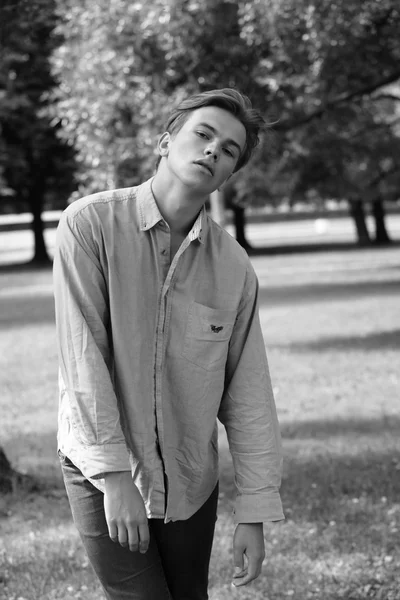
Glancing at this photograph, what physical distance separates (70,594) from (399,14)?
921 centimetres

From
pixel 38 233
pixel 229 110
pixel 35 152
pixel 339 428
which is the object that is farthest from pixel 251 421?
pixel 38 233

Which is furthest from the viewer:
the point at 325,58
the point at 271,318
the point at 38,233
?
the point at 38,233

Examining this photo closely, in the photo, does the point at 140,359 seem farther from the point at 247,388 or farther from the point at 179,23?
the point at 179,23

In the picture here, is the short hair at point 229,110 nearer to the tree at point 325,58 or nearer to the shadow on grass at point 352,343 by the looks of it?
the tree at point 325,58

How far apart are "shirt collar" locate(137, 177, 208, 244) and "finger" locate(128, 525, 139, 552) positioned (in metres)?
0.83

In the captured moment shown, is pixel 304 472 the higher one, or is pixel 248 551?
pixel 248 551

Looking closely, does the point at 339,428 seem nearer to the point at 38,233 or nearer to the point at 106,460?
the point at 106,460

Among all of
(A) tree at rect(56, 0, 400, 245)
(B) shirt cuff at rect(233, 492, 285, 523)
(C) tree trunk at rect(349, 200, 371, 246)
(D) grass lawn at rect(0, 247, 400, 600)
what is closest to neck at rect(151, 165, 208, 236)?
(B) shirt cuff at rect(233, 492, 285, 523)

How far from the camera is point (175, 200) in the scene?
2.96 meters

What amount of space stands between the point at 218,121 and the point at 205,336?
62 cm

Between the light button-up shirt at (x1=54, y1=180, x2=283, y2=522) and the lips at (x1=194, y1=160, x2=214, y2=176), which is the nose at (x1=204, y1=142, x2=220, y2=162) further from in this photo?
the light button-up shirt at (x1=54, y1=180, x2=283, y2=522)

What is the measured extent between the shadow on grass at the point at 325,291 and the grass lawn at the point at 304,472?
3140 millimetres

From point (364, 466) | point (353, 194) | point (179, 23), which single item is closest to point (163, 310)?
point (364, 466)

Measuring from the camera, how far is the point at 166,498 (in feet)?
9.70
